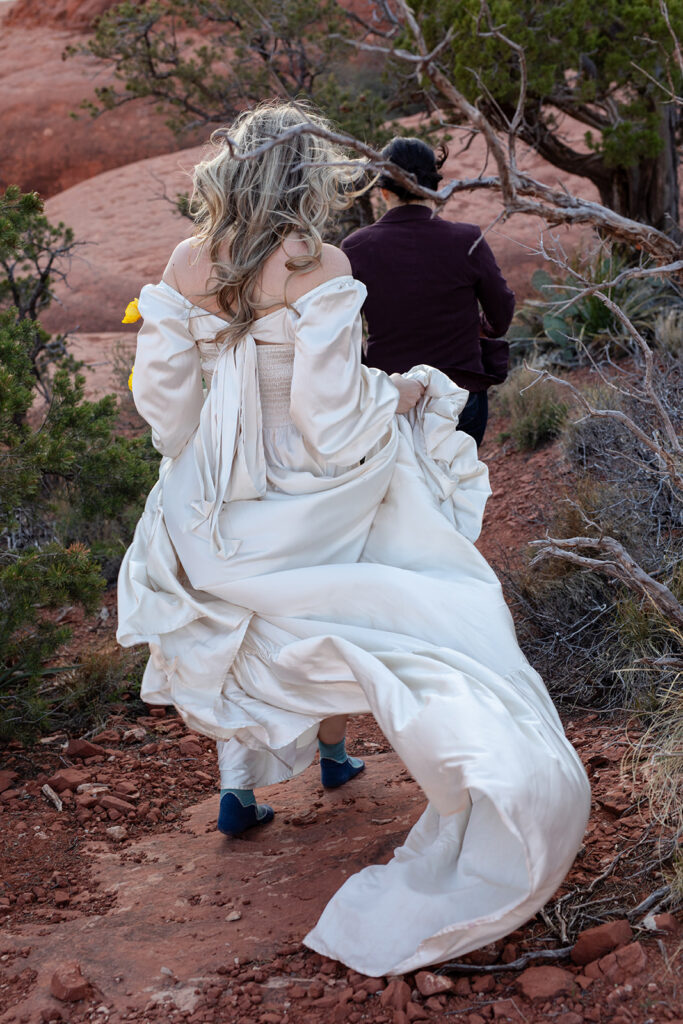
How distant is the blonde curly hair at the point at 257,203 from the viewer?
9.15 ft

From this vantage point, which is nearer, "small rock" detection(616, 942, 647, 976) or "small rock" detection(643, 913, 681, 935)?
"small rock" detection(616, 942, 647, 976)

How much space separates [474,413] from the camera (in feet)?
13.3

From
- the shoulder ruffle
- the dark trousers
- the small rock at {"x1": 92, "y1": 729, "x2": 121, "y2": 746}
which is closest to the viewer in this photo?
the shoulder ruffle

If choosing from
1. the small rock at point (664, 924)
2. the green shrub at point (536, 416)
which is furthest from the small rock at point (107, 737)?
the green shrub at point (536, 416)

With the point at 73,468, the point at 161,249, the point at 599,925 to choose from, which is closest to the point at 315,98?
the point at 161,249

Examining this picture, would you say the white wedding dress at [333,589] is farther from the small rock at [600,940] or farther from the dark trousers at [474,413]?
the dark trousers at [474,413]

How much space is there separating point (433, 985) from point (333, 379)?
152 centimetres

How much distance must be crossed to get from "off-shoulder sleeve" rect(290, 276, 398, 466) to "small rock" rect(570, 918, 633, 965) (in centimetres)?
135

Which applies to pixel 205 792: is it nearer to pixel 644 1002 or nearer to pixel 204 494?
pixel 204 494

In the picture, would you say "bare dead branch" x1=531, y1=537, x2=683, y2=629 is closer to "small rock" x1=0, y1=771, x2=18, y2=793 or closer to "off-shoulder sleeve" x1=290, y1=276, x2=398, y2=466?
"off-shoulder sleeve" x1=290, y1=276, x2=398, y2=466

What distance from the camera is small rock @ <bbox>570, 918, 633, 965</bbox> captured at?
2270mm

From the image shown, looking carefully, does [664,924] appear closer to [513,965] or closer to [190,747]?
[513,965]

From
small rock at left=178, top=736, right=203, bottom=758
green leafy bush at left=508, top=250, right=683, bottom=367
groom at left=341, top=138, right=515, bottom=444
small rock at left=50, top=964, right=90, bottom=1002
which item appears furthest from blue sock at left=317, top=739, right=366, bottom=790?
green leafy bush at left=508, top=250, right=683, bottom=367

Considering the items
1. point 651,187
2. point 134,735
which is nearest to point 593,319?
point 651,187
